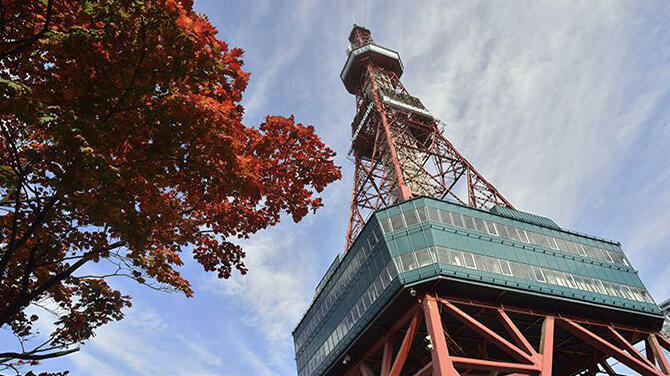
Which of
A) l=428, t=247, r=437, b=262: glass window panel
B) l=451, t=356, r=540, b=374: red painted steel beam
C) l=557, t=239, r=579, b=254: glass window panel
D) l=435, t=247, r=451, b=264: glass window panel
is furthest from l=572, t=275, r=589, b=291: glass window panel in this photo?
l=428, t=247, r=437, b=262: glass window panel

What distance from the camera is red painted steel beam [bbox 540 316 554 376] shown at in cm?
2326

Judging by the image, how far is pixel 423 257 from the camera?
84.7ft

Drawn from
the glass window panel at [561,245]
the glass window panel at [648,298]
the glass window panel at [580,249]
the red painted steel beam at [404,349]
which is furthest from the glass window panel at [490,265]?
the glass window panel at [648,298]

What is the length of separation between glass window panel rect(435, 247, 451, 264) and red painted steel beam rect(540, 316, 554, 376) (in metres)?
7.11

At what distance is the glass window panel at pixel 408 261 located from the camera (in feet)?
84.1

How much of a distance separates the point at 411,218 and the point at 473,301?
6.24 m

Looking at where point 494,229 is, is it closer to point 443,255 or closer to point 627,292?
point 443,255

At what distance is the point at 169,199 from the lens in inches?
337

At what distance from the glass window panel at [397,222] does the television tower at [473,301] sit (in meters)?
0.07

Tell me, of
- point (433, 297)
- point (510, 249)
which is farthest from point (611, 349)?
point (433, 297)

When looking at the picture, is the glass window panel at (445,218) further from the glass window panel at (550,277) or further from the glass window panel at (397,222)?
the glass window panel at (550,277)

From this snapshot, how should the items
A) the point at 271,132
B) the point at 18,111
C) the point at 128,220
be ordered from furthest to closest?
the point at 271,132 → the point at 128,220 → the point at 18,111

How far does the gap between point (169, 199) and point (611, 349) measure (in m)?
30.4

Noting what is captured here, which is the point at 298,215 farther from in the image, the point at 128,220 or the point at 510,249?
the point at 510,249
